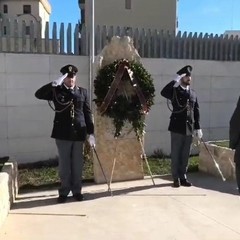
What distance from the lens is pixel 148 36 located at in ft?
28.5

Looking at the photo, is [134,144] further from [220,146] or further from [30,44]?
[30,44]

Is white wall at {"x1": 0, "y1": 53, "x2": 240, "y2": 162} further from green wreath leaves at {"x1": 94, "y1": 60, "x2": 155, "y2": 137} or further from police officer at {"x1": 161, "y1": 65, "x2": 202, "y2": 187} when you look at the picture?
police officer at {"x1": 161, "y1": 65, "x2": 202, "y2": 187}

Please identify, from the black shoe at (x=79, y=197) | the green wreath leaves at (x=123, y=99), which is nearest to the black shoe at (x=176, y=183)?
the green wreath leaves at (x=123, y=99)

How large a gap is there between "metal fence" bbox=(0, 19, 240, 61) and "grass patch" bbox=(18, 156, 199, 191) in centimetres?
198

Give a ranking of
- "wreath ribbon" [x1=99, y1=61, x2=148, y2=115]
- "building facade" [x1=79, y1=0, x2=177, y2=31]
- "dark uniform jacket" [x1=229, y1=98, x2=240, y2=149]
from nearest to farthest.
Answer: "dark uniform jacket" [x1=229, y1=98, x2=240, y2=149] → "wreath ribbon" [x1=99, y1=61, x2=148, y2=115] → "building facade" [x1=79, y1=0, x2=177, y2=31]

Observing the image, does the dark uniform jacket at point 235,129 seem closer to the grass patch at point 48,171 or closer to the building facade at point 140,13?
the grass patch at point 48,171

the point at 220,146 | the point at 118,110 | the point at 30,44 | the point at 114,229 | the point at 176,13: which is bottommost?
the point at 114,229

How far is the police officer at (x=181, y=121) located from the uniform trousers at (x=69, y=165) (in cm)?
158

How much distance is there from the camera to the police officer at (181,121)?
21.8 feet

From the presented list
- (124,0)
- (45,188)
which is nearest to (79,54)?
(45,188)

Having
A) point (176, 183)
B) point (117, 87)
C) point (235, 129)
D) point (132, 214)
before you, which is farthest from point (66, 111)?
point (235, 129)

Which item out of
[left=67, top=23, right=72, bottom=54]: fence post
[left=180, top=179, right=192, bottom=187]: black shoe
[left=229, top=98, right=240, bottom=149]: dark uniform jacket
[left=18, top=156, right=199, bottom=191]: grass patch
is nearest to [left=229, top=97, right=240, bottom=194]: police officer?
[left=229, top=98, right=240, bottom=149]: dark uniform jacket

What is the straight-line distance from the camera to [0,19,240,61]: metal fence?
7531mm

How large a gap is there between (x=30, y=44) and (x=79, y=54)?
0.90m
